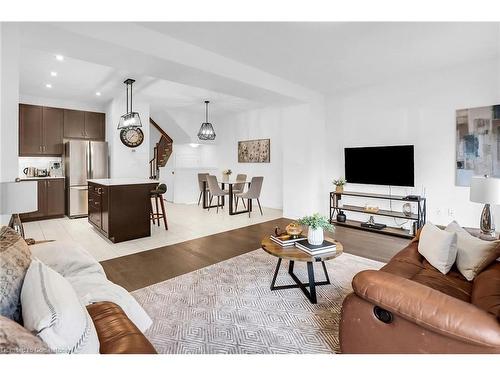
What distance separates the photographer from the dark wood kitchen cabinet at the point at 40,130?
5.75m

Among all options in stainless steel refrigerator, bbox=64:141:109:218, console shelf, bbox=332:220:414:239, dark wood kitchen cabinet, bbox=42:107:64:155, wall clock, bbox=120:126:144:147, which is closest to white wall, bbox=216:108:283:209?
console shelf, bbox=332:220:414:239

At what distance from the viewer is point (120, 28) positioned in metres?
2.80

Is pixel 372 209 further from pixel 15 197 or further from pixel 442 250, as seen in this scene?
pixel 15 197

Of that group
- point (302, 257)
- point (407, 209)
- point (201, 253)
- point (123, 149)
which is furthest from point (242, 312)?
point (123, 149)

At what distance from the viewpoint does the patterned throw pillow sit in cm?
112

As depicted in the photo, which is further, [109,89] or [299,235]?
[109,89]

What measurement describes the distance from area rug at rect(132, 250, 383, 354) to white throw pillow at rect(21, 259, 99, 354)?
836 millimetres

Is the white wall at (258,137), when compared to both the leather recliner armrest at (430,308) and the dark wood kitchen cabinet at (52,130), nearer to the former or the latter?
the dark wood kitchen cabinet at (52,130)

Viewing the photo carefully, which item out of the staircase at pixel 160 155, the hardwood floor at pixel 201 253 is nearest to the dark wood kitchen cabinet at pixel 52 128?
the staircase at pixel 160 155

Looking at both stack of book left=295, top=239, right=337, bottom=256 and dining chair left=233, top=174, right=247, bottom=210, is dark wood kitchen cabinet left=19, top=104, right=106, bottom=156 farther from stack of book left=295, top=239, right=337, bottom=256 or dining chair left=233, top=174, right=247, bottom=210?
stack of book left=295, top=239, right=337, bottom=256

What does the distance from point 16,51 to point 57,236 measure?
3083 mm

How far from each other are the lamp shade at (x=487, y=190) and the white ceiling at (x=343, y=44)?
1.68 m
